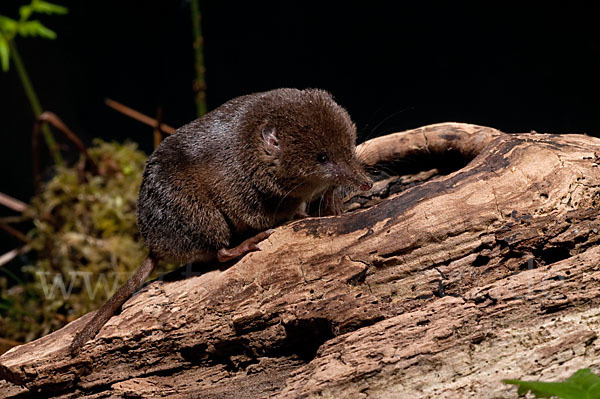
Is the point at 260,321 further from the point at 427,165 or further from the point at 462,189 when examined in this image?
the point at 427,165

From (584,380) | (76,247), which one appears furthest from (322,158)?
(76,247)

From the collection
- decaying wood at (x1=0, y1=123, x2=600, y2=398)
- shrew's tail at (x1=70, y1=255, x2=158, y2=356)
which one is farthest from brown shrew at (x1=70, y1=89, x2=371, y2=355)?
decaying wood at (x1=0, y1=123, x2=600, y2=398)

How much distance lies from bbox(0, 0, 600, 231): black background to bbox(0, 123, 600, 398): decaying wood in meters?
1.99

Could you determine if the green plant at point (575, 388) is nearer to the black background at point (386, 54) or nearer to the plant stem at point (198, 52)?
the black background at point (386, 54)

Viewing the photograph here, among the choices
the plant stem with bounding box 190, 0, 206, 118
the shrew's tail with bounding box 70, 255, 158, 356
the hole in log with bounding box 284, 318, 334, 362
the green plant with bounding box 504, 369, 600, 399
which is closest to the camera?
the green plant with bounding box 504, 369, 600, 399

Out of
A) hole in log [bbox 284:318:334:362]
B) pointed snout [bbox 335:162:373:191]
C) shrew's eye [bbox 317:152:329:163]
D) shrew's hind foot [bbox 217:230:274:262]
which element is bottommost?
hole in log [bbox 284:318:334:362]

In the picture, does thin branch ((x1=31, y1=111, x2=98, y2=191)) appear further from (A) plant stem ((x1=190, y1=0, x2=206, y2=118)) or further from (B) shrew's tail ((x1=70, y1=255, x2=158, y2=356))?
(B) shrew's tail ((x1=70, y1=255, x2=158, y2=356))

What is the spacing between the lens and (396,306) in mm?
2590

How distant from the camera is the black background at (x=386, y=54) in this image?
4.99 metres

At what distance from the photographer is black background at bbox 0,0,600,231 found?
4988 millimetres

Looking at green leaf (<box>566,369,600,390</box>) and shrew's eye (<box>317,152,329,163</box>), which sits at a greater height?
shrew's eye (<box>317,152,329,163</box>)

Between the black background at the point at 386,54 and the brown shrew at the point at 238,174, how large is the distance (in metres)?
1.55

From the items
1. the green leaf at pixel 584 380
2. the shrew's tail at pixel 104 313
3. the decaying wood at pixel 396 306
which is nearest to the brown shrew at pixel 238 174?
the shrew's tail at pixel 104 313

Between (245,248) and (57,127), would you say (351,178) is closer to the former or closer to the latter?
(245,248)
